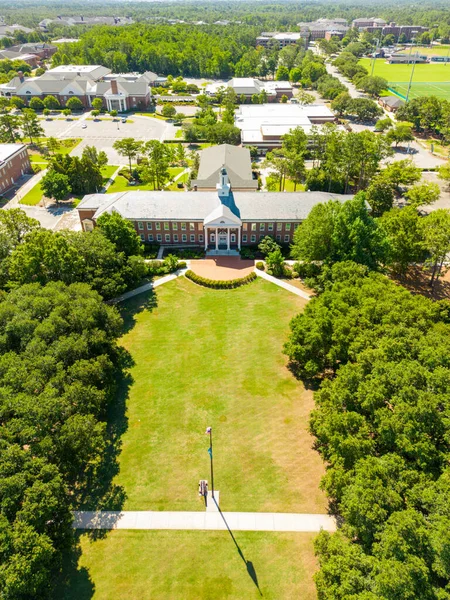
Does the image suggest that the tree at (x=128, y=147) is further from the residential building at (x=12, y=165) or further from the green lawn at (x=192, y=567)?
the green lawn at (x=192, y=567)

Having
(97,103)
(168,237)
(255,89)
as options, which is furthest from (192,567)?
(255,89)

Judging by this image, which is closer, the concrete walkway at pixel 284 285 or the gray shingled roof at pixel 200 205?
the concrete walkway at pixel 284 285

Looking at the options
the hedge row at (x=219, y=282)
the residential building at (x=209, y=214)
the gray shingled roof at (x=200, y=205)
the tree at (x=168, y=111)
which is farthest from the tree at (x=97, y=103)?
the hedge row at (x=219, y=282)

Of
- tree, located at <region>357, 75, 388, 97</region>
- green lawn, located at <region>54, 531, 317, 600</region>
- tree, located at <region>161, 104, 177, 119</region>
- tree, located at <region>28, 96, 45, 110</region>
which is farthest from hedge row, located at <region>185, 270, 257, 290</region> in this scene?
tree, located at <region>357, 75, 388, 97</region>

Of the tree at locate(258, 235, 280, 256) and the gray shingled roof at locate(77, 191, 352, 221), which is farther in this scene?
the gray shingled roof at locate(77, 191, 352, 221)

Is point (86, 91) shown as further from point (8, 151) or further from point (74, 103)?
point (8, 151)

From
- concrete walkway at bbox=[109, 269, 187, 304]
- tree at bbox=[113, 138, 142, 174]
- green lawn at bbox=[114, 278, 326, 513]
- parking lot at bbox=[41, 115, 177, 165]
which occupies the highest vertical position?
tree at bbox=[113, 138, 142, 174]

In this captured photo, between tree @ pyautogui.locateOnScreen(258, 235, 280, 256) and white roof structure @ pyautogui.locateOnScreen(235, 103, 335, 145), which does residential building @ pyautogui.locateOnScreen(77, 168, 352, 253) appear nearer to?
tree @ pyautogui.locateOnScreen(258, 235, 280, 256)
